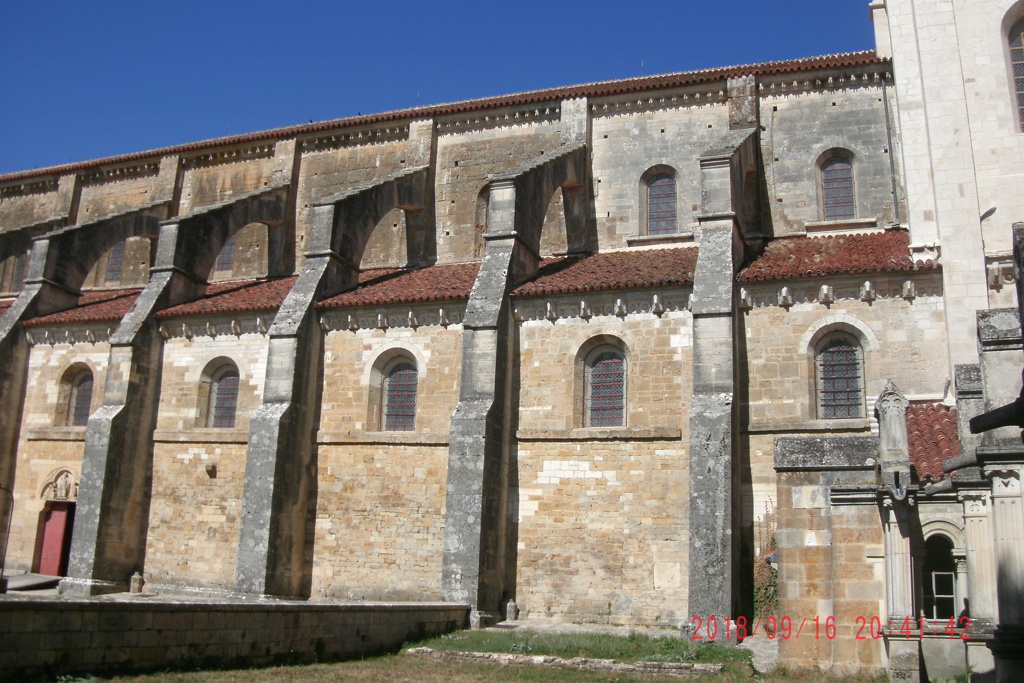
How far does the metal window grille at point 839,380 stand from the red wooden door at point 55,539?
695 inches

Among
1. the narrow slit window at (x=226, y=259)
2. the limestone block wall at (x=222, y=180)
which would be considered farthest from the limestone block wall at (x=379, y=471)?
the limestone block wall at (x=222, y=180)

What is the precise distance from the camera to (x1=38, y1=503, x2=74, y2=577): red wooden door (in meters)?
22.5

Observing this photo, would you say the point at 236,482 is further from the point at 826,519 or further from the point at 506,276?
the point at 826,519

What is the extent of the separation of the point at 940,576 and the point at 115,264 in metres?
23.9

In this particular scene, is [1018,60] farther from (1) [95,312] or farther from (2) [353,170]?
(1) [95,312]

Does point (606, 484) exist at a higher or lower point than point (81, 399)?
lower

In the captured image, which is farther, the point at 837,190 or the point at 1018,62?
the point at 837,190

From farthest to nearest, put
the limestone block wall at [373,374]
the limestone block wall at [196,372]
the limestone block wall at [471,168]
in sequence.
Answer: the limestone block wall at [471,168] < the limestone block wall at [196,372] < the limestone block wall at [373,374]

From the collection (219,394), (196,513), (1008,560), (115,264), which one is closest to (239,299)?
(219,394)

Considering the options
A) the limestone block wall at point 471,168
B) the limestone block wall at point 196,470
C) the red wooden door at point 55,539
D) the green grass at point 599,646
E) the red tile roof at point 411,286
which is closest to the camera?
the green grass at point 599,646

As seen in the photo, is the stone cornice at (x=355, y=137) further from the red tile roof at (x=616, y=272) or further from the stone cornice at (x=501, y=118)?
the red tile roof at (x=616, y=272)

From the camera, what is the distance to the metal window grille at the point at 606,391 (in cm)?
1872

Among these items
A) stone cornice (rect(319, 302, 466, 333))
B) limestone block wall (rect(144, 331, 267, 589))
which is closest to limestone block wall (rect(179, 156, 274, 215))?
limestone block wall (rect(144, 331, 267, 589))

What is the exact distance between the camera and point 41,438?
23.6 m
